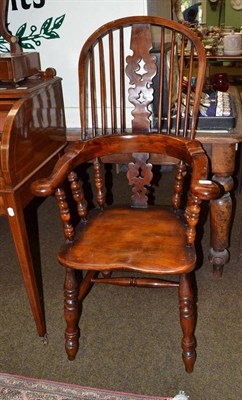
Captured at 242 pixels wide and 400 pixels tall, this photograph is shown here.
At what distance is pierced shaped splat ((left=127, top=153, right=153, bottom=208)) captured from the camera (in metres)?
1.54

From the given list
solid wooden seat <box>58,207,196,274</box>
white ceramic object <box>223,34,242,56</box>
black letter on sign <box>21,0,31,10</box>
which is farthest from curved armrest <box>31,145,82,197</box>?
white ceramic object <box>223,34,242,56</box>

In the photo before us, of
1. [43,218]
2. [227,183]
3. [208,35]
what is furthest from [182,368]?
[208,35]

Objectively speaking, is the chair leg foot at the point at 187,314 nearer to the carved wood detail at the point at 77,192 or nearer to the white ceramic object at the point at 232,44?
the carved wood detail at the point at 77,192

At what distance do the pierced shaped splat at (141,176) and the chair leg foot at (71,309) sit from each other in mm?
403

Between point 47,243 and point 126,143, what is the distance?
3.33ft

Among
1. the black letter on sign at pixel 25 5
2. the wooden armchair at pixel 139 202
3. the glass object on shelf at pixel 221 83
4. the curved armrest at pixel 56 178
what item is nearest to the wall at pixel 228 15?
the glass object on shelf at pixel 221 83

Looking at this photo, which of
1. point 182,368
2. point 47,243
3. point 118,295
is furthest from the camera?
point 47,243

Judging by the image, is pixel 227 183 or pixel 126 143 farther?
pixel 227 183

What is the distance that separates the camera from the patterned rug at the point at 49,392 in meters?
1.31

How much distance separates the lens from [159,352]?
4.84 feet

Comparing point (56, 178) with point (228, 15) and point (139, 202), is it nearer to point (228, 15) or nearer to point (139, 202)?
point (139, 202)

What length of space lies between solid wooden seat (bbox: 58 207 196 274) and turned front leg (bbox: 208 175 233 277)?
0.27 meters

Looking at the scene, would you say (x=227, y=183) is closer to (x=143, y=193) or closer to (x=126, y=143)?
(x=143, y=193)

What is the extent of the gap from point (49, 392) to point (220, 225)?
929 mm
